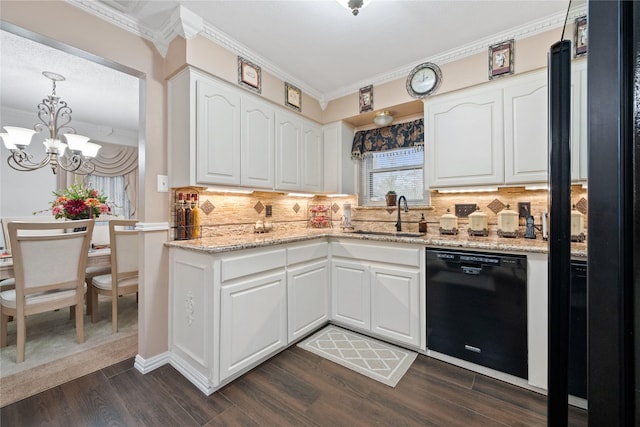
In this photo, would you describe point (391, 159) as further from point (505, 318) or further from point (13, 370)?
point (13, 370)

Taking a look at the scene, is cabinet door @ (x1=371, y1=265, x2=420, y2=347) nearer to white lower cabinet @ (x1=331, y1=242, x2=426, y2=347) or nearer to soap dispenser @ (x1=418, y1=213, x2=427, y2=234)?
white lower cabinet @ (x1=331, y1=242, x2=426, y2=347)

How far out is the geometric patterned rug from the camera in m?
1.91

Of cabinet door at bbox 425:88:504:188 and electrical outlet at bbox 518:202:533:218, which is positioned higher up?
cabinet door at bbox 425:88:504:188

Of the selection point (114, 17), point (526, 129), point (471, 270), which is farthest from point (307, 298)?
point (114, 17)

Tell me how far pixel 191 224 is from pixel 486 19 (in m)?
2.77

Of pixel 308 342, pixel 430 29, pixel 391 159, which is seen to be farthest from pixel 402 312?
pixel 430 29

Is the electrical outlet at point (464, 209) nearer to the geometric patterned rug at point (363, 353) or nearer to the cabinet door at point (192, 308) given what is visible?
the geometric patterned rug at point (363, 353)

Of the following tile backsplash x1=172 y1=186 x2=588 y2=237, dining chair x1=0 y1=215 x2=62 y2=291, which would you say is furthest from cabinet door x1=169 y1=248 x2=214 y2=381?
dining chair x1=0 y1=215 x2=62 y2=291

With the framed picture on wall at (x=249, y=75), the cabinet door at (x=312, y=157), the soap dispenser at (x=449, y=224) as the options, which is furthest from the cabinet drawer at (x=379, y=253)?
the framed picture on wall at (x=249, y=75)

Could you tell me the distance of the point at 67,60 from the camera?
8.35 ft

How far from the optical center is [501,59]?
2.18m

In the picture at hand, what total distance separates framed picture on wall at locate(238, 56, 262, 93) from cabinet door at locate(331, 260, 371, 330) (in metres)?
1.79

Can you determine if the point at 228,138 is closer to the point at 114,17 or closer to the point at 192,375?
the point at 114,17

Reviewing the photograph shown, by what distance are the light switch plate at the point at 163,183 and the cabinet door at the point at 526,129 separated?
2.70 meters
